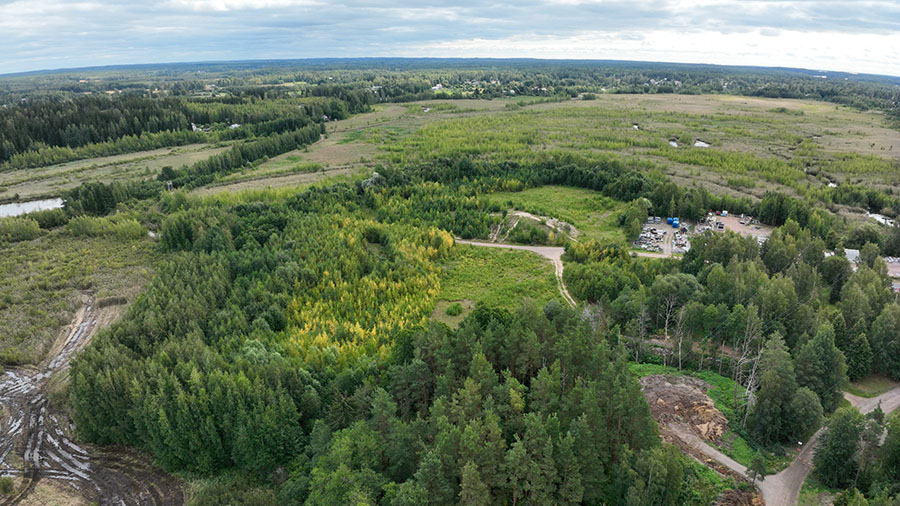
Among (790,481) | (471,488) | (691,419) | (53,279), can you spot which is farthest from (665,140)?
(53,279)

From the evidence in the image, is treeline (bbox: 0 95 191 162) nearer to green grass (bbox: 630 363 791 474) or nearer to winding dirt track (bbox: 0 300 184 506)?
winding dirt track (bbox: 0 300 184 506)

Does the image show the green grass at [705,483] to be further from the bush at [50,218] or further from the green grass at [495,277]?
the bush at [50,218]

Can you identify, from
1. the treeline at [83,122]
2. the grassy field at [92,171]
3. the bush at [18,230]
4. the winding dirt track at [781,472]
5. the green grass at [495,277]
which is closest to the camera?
the winding dirt track at [781,472]

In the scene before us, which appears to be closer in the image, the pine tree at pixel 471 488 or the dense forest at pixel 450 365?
the pine tree at pixel 471 488

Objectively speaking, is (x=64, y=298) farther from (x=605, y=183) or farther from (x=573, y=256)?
(x=605, y=183)

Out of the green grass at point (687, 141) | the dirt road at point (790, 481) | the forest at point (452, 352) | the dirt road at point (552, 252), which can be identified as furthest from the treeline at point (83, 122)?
the dirt road at point (790, 481)

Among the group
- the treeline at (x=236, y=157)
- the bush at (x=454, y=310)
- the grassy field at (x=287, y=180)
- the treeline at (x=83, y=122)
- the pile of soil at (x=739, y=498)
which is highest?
the treeline at (x=83, y=122)

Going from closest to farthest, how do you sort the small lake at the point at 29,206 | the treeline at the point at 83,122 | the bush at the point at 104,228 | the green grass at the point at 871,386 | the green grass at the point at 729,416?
the green grass at the point at 729,416
the green grass at the point at 871,386
the bush at the point at 104,228
the small lake at the point at 29,206
the treeline at the point at 83,122

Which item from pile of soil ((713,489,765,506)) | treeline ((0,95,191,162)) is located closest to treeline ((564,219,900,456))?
pile of soil ((713,489,765,506))
